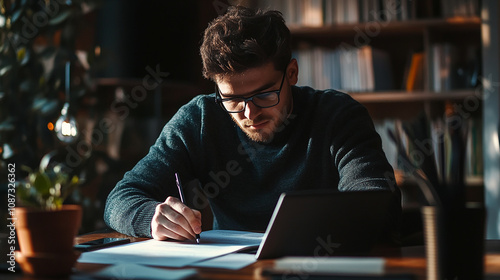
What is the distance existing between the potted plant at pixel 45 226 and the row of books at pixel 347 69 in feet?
7.27

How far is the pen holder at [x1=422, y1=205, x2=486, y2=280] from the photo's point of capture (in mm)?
767

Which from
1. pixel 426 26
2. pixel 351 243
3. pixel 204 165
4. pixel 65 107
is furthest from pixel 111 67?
pixel 351 243

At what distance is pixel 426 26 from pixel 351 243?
78.6 inches

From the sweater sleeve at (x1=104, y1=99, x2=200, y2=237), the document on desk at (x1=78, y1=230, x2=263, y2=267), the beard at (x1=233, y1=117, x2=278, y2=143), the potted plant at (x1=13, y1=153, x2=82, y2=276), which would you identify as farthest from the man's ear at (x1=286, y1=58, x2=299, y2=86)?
the potted plant at (x1=13, y1=153, x2=82, y2=276)

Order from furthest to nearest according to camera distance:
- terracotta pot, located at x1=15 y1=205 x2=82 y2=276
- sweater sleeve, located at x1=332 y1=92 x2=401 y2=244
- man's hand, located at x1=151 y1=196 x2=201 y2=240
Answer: sweater sleeve, located at x1=332 y1=92 x2=401 y2=244
man's hand, located at x1=151 y1=196 x2=201 y2=240
terracotta pot, located at x1=15 y1=205 x2=82 y2=276

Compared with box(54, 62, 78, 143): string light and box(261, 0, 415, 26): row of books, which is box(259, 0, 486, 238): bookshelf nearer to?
box(261, 0, 415, 26): row of books

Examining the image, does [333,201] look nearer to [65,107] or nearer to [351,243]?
[351,243]

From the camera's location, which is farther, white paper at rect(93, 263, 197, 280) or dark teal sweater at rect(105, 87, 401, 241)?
dark teal sweater at rect(105, 87, 401, 241)

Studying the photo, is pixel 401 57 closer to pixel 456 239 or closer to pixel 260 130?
pixel 260 130

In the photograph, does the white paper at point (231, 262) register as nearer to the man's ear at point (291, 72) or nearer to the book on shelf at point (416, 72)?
the man's ear at point (291, 72)

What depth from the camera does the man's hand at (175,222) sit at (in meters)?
1.23

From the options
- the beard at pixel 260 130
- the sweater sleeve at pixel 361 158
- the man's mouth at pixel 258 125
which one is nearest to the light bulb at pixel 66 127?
the beard at pixel 260 130

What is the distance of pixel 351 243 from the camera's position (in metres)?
1.12

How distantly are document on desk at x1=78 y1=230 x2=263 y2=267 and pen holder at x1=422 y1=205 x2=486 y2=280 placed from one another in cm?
41
